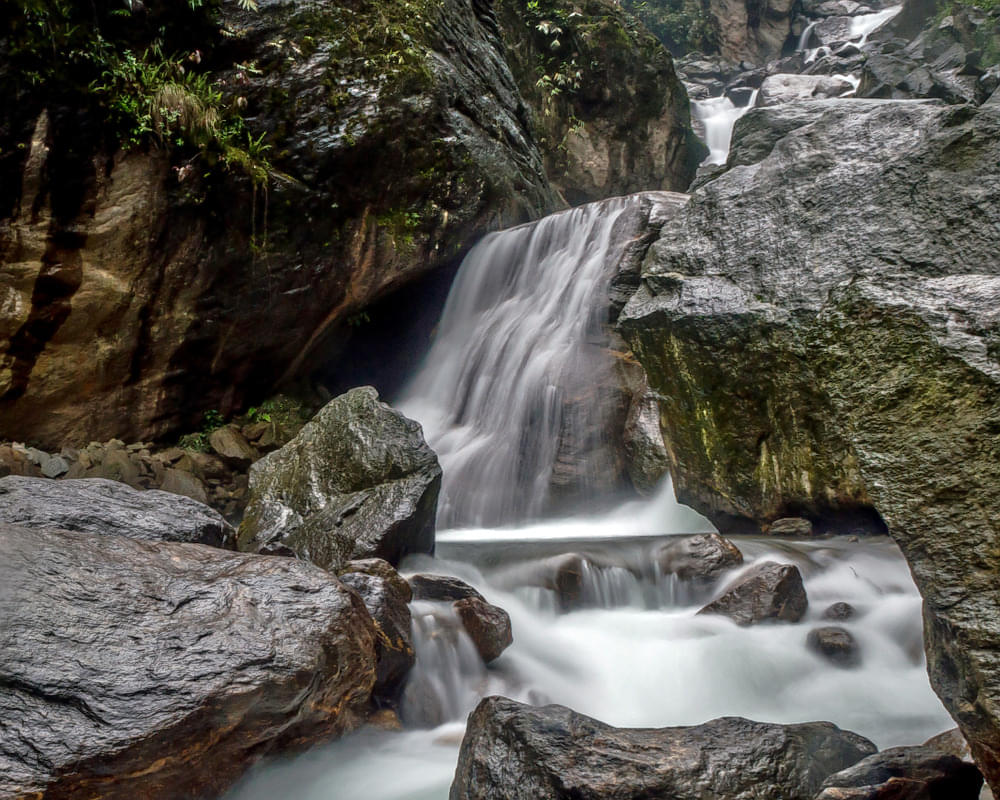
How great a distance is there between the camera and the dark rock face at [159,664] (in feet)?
7.45

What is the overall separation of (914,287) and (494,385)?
20.9ft

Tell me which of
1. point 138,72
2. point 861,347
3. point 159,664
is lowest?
point 159,664

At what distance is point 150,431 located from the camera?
305 inches

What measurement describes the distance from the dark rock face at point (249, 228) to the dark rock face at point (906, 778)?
748cm

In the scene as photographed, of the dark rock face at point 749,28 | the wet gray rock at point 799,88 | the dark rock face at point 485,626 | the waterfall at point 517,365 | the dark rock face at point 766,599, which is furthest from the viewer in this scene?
the dark rock face at point 749,28

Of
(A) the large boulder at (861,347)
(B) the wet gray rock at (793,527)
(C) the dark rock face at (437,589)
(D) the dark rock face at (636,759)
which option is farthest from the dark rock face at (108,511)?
(B) the wet gray rock at (793,527)

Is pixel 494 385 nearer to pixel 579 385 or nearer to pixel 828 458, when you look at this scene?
pixel 579 385

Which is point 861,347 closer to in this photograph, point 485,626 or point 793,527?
point 485,626

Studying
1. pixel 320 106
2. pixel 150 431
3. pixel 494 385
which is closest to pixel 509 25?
pixel 320 106

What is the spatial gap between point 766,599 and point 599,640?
3.39 feet

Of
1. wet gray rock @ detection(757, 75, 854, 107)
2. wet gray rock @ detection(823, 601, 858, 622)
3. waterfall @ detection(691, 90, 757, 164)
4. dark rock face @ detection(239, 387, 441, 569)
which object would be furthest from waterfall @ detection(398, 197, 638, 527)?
wet gray rock @ detection(757, 75, 854, 107)

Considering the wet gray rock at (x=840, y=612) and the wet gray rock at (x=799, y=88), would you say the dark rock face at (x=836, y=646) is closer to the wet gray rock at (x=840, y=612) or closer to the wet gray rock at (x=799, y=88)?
the wet gray rock at (x=840, y=612)

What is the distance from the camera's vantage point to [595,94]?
Answer: 50.6 ft

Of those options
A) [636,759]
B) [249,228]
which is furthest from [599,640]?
[249,228]
